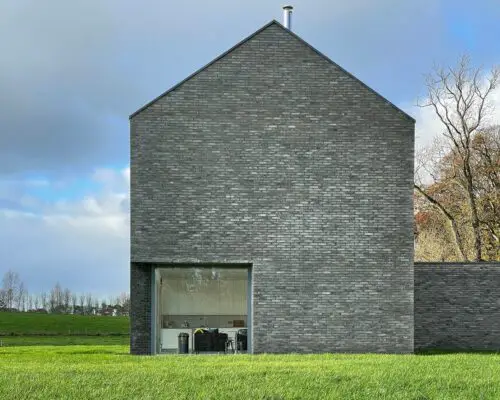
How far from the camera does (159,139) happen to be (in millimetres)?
18031

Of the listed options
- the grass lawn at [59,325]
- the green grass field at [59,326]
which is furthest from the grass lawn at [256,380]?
the grass lawn at [59,325]

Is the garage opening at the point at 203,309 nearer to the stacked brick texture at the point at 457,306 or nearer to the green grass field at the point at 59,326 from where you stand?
the stacked brick texture at the point at 457,306

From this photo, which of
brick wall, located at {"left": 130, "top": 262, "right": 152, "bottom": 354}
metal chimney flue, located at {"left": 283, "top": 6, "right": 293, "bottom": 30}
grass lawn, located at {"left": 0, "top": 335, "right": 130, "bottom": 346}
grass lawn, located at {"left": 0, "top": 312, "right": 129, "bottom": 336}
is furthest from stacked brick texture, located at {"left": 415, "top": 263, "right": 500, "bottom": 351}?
grass lawn, located at {"left": 0, "top": 312, "right": 129, "bottom": 336}

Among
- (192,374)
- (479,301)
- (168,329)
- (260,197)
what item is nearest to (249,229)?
(260,197)

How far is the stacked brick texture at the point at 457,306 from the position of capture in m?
20.9

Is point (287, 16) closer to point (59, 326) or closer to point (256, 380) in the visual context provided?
point (256, 380)

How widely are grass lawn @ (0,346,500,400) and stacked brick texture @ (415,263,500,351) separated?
5.83 m

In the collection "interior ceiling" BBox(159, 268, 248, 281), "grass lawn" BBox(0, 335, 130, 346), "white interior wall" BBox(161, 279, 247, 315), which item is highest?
"interior ceiling" BBox(159, 268, 248, 281)

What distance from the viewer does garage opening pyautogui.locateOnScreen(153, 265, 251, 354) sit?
1816cm

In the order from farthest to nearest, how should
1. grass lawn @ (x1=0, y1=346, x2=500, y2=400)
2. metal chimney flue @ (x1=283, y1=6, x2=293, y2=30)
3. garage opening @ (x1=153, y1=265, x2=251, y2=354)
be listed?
metal chimney flue @ (x1=283, y1=6, x2=293, y2=30) → garage opening @ (x1=153, y1=265, x2=251, y2=354) → grass lawn @ (x1=0, y1=346, x2=500, y2=400)

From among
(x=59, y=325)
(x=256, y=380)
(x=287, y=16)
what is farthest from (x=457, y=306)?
(x=59, y=325)

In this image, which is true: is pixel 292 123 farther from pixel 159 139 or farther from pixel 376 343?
pixel 376 343

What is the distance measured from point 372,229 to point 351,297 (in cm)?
175

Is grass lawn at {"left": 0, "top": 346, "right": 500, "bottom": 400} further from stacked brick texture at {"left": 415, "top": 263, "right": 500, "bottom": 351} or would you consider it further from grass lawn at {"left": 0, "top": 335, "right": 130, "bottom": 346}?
grass lawn at {"left": 0, "top": 335, "right": 130, "bottom": 346}
